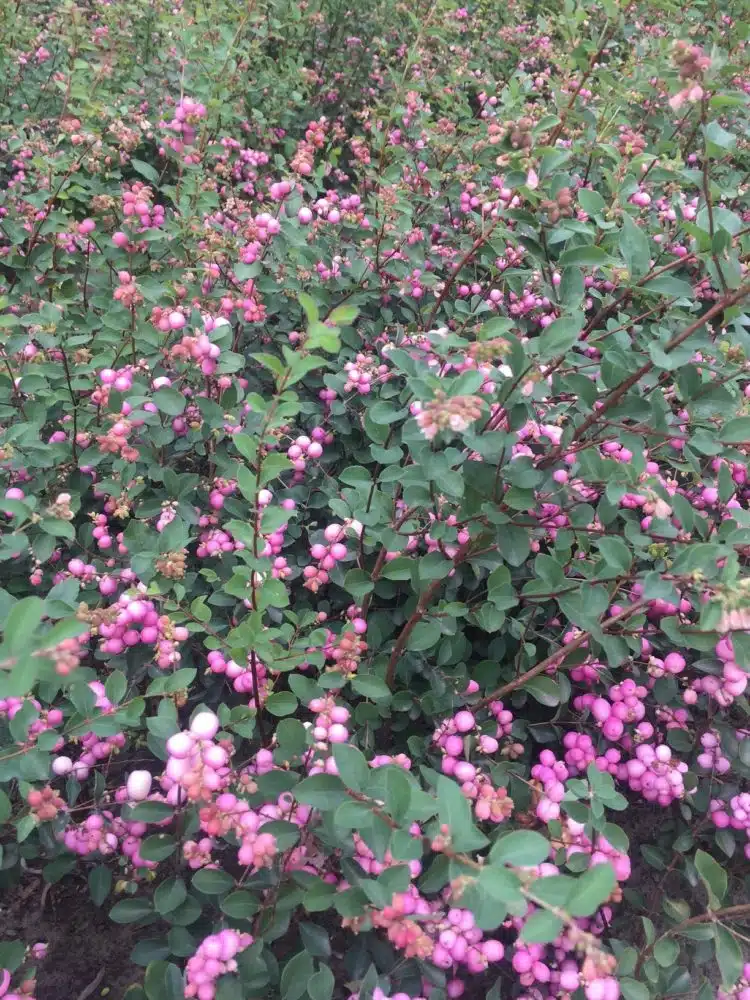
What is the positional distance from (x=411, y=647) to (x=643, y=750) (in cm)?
72

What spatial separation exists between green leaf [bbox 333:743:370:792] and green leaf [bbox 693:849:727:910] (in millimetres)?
847

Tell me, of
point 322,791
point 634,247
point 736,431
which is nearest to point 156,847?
point 322,791

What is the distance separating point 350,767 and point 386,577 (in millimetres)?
760

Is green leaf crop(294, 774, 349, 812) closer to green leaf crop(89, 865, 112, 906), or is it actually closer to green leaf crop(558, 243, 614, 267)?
green leaf crop(89, 865, 112, 906)

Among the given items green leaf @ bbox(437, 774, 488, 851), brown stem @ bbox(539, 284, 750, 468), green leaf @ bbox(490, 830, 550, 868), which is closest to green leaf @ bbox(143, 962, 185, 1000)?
green leaf @ bbox(437, 774, 488, 851)

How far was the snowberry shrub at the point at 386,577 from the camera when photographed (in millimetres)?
1301

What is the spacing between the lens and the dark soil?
67.9 inches

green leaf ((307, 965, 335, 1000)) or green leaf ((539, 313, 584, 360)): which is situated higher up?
green leaf ((539, 313, 584, 360))

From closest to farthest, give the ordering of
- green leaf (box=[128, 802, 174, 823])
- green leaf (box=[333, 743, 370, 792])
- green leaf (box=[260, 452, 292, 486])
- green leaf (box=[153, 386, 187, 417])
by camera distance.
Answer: green leaf (box=[333, 743, 370, 792]) < green leaf (box=[260, 452, 292, 486]) < green leaf (box=[128, 802, 174, 823]) < green leaf (box=[153, 386, 187, 417])

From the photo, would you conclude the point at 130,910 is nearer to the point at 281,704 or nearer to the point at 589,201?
the point at 281,704

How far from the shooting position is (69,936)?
179cm

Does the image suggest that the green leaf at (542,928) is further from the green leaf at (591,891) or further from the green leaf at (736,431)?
the green leaf at (736,431)

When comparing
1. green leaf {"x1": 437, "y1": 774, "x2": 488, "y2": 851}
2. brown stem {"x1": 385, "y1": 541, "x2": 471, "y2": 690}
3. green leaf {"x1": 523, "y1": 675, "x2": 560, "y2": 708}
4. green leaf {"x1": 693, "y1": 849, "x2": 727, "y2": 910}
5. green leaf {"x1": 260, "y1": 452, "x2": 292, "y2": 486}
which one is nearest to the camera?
green leaf {"x1": 437, "y1": 774, "x2": 488, "y2": 851}

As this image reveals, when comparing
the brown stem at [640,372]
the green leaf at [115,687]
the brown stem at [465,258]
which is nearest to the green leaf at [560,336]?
the brown stem at [640,372]
